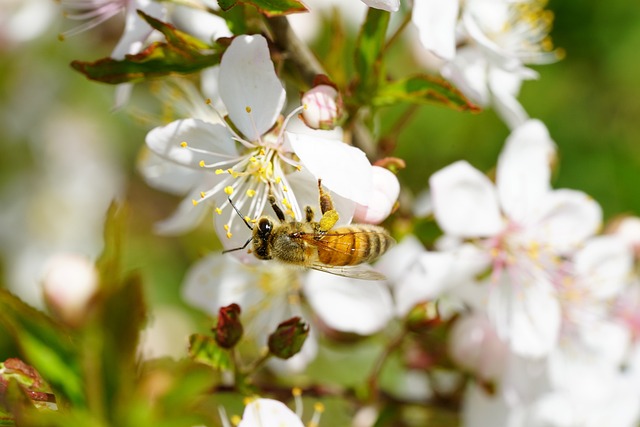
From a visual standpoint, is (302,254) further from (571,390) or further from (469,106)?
(571,390)

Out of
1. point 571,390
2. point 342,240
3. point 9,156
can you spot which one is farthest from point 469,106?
point 9,156

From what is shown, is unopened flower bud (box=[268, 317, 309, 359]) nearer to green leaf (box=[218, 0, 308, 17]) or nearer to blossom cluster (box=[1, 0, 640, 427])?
blossom cluster (box=[1, 0, 640, 427])

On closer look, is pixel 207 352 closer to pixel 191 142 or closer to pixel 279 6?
pixel 191 142

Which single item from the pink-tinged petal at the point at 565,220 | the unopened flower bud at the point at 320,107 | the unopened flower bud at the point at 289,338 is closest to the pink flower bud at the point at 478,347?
the pink-tinged petal at the point at 565,220

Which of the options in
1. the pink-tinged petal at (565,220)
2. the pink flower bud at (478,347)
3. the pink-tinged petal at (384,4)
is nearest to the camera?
the pink-tinged petal at (384,4)

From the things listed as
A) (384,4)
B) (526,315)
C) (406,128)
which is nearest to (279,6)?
(384,4)

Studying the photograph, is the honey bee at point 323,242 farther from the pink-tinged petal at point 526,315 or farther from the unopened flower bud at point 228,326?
the pink-tinged petal at point 526,315
